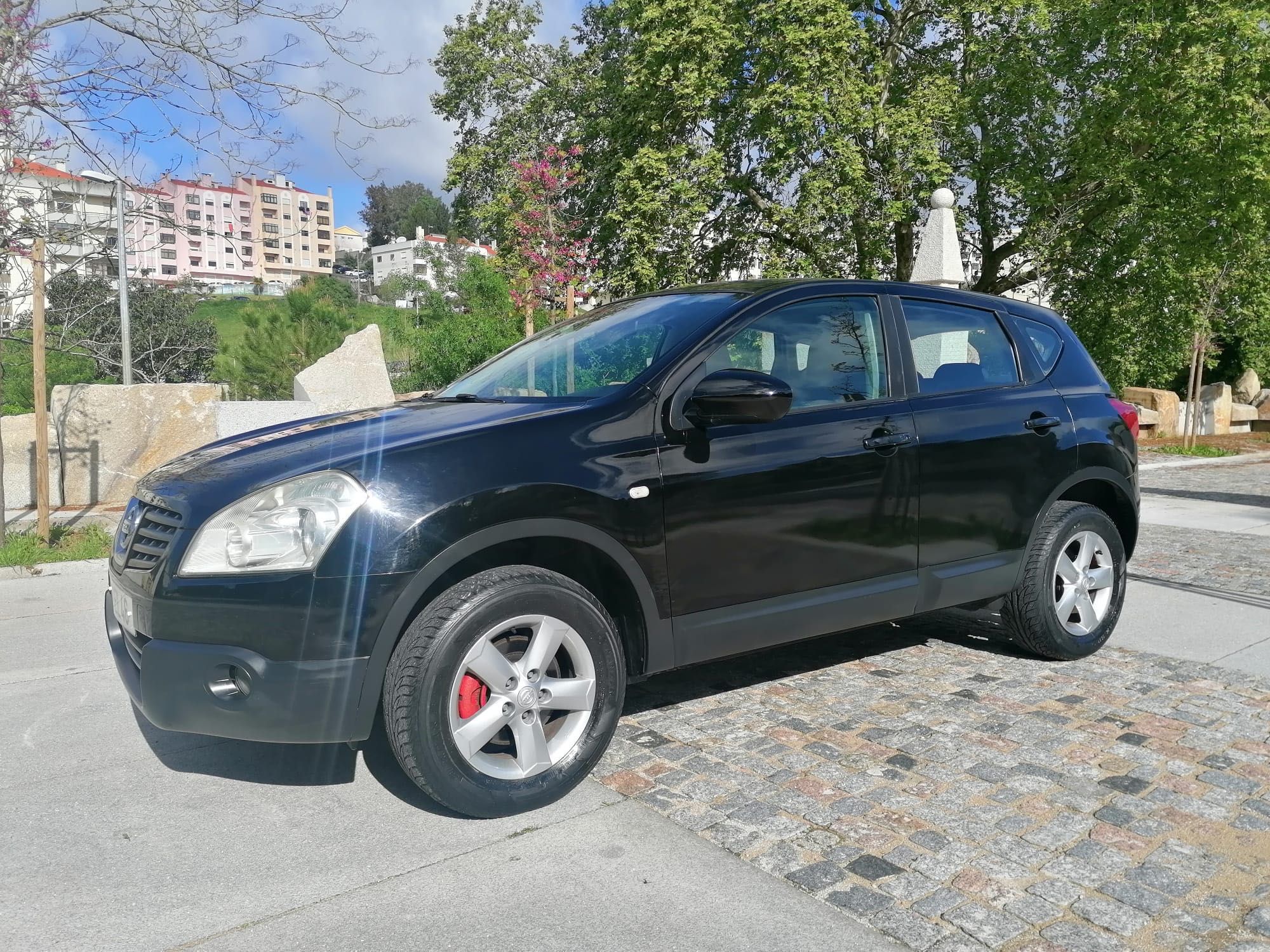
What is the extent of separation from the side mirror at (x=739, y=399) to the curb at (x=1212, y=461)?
1448 centimetres

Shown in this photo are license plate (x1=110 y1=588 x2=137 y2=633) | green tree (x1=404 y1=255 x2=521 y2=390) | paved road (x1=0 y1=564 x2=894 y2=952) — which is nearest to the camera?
Answer: paved road (x1=0 y1=564 x2=894 y2=952)

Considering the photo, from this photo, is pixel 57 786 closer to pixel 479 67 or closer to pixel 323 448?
pixel 323 448

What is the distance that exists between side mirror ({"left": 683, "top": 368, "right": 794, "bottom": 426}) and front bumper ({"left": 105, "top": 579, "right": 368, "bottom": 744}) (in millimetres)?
1401

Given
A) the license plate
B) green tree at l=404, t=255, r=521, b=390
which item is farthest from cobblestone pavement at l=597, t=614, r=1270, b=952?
green tree at l=404, t=255, r=521, b=390

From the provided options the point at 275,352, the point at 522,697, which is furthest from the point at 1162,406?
the point at 522,697

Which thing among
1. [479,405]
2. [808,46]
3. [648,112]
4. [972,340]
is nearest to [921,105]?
[808,46]

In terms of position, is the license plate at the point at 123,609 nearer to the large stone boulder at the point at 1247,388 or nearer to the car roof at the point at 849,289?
the car roof at the point at 849,289

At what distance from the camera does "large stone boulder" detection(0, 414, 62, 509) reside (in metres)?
10.5

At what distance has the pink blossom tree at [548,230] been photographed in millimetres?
21656

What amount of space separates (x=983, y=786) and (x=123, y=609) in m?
2.90

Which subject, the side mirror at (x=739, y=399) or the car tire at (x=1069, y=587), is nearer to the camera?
the side mirror at (x=739, y=399)

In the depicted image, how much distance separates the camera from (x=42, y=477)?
852 centimetres

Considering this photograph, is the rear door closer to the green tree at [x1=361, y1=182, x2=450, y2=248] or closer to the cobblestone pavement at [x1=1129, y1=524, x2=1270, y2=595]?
the cobblestone pavement at [x1=1129, y1=524, x2=1270, y2=595]

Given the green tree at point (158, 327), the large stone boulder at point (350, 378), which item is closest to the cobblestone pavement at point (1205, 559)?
the large stone boulder at point (350, 378)
